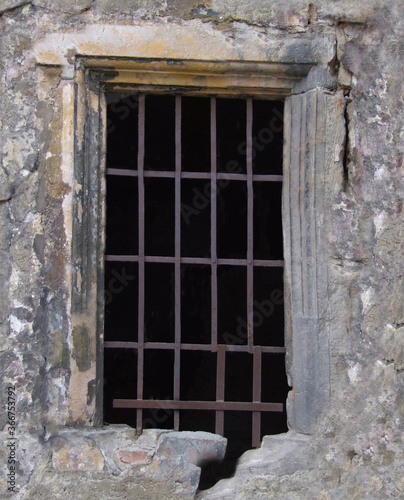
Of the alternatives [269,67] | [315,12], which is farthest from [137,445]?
[315,12]

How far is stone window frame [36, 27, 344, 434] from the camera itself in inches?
118

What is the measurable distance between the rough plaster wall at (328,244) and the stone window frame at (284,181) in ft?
0.21

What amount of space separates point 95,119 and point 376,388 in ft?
6.31

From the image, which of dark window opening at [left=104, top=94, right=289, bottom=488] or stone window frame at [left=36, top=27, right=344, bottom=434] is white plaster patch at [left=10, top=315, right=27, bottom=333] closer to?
stone window frame at [left=36, top=27, right=344, bottom=434]

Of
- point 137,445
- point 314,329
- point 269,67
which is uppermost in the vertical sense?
point 269,67

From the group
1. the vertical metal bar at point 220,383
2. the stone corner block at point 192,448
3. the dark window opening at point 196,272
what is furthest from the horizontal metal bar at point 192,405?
the dark window opening at point 196,272

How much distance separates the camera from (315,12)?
10.1 ft

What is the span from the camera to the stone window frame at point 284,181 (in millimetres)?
3002

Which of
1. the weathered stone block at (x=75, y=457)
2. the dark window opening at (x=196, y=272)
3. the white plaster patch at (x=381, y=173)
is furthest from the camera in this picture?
the dark window opening at (x=196, y=272)

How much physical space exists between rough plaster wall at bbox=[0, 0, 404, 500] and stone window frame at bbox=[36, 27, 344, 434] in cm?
6

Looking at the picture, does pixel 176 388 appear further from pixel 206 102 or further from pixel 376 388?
pixel 206 102

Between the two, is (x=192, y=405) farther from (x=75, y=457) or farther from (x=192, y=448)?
(x=75, y=457)

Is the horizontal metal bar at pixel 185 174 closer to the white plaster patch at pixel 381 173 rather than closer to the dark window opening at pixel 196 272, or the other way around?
the white plaster patch at pixel 381 173

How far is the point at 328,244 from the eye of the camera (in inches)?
120
